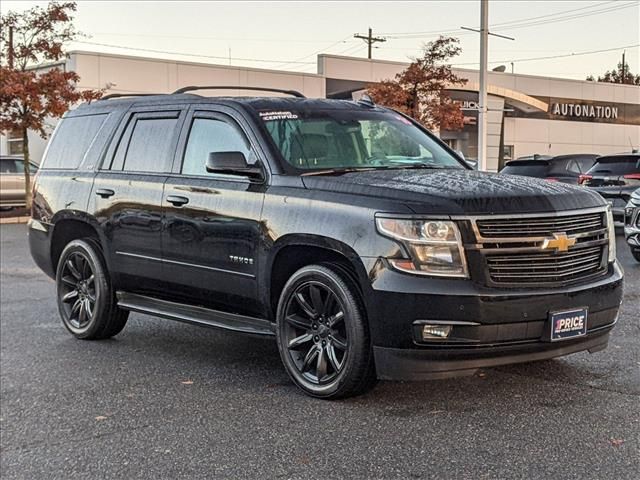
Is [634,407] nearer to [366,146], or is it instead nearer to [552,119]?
[366,146]

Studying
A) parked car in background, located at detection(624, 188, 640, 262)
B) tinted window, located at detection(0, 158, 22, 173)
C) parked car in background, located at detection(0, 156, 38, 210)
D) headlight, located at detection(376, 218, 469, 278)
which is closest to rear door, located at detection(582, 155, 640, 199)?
parked car in background, located at detection(624, 188, 640, 262)

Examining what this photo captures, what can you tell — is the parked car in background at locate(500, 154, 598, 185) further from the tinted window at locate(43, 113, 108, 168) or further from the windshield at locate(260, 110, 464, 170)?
the tinted window at locate(43, 113, 108, 168)

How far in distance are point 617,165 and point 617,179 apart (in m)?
0.35

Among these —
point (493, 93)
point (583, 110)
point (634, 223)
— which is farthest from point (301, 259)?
point (583, 110)

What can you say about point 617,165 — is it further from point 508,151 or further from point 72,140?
point 508,151

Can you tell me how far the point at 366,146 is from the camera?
5805 mm

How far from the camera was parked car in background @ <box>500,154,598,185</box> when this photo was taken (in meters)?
16.6

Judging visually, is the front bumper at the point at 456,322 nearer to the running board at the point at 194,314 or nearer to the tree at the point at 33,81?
the running board at the point at 194,314

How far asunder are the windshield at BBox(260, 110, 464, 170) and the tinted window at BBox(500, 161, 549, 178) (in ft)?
35.6

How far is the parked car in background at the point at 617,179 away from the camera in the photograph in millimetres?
13445

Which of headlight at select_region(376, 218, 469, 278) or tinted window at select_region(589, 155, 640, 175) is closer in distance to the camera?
headlight at select_region(376, 218, 469, 278)

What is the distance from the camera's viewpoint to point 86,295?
696 cm

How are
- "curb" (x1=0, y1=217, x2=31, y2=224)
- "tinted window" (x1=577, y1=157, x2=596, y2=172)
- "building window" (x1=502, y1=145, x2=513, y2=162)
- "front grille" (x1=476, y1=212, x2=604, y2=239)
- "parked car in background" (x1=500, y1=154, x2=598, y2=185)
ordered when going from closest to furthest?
"front grille" (x1=476, y1=212, x2=604, y2=239), "parked car in background" (x1=500, y1=154, x2=598, y2=185), "tinted window" (x1=577, y1=157, x2=596, y2=172), "curb" (x1=0, y1=217, x2=31, y2=224), "building window" (x1=502, y1=145, x2=513, y2=162)

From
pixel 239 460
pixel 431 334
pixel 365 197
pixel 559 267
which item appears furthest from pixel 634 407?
pixel 239 460
